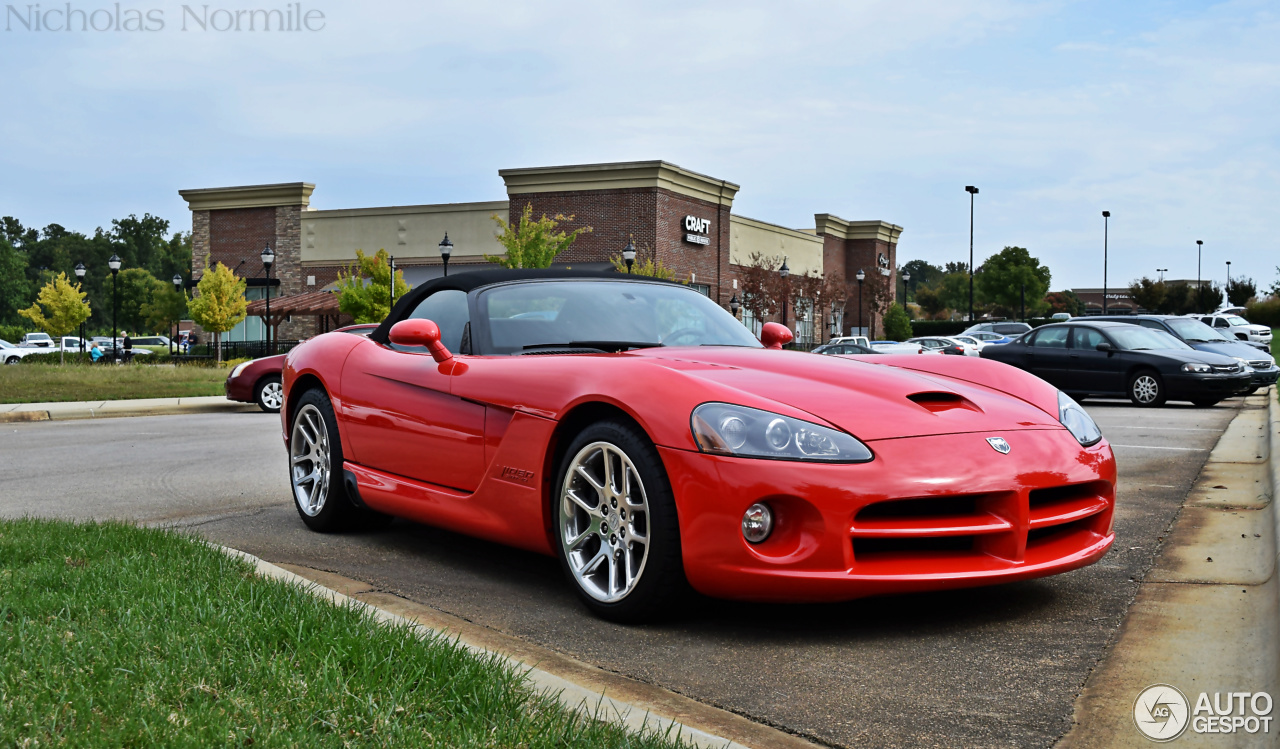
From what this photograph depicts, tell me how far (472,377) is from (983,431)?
83.5 inches

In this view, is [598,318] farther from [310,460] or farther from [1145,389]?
[1145,389]

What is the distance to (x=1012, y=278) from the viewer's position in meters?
82.3

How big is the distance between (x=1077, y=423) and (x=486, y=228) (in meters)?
44.5

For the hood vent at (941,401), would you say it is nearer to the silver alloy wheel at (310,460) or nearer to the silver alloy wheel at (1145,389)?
the silver alloy wheel at (310,460)

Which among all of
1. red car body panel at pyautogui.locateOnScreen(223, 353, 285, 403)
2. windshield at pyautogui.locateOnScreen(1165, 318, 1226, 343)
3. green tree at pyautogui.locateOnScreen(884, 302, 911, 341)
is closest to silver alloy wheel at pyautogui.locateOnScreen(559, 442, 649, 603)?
red car body panel at pyautogui.locateOnScreen(223, 353, 285, 403)

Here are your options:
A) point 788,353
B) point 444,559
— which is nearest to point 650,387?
point 788,353

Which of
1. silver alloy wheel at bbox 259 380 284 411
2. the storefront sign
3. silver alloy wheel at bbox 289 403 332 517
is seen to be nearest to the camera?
silver alloy wheel at bbox 289 403 332 517

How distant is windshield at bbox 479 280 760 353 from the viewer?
16.3 ft

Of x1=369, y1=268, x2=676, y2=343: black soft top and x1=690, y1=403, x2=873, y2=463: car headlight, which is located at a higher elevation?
x1=369, y1=268, x2=676, y2=343: black soft top

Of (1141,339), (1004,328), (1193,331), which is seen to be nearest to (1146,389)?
(1141,339)

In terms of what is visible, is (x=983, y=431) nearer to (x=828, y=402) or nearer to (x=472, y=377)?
(x=828, y=402)

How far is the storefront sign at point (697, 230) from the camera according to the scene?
150 ft

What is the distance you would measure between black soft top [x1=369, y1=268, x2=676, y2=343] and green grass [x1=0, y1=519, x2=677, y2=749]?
1.96m

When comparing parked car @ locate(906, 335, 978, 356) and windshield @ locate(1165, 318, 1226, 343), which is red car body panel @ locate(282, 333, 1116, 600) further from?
parked car @ locate(906, 335, 978, 356)
